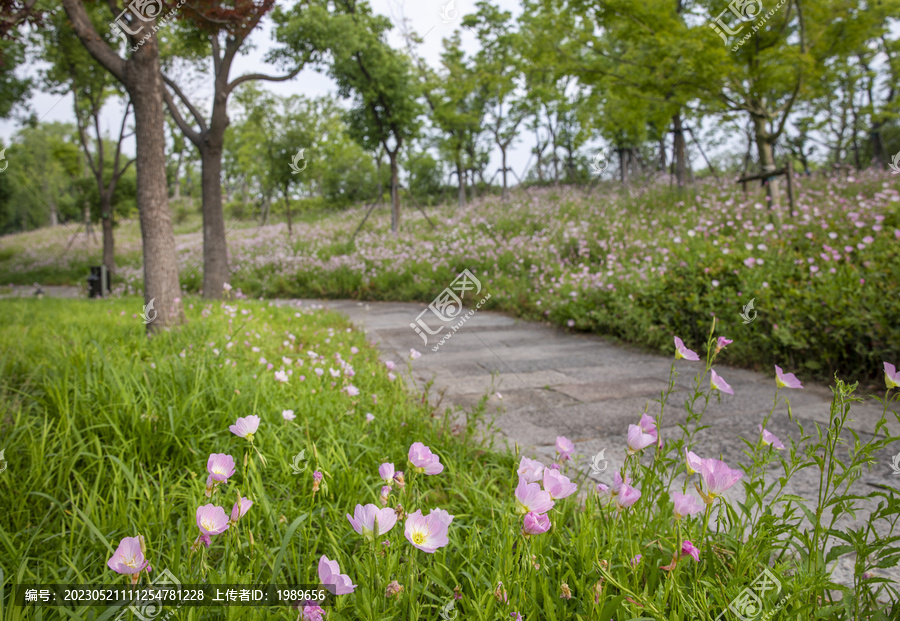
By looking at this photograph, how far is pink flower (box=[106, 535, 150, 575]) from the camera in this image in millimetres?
804

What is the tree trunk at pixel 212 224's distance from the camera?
7.46m

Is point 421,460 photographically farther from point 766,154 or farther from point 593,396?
point 766,154

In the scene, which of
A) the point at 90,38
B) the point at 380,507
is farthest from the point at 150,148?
the point at 380,507

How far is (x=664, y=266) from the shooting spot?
17.0 ft

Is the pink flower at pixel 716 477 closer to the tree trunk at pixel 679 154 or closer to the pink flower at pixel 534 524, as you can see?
the pink flower at pixel 534 524

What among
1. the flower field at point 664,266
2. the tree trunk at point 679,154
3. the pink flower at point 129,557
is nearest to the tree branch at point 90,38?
the pink flower at point 129,557

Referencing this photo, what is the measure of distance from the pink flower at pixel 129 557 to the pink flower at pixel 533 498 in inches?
25.6

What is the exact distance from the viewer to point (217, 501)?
1489 millimetres

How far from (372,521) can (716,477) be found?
2.14 feet

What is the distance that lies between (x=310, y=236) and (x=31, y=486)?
1237cm

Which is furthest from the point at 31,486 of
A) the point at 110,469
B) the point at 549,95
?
the point at 549,95

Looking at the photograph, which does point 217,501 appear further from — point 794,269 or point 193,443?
point 794,269

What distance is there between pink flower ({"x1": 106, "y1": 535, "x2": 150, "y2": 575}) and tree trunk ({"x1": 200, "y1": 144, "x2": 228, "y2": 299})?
7.37 metres

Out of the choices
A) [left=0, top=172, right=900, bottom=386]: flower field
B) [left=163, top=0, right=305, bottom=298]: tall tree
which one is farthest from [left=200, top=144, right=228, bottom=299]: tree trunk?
[left=0, top=172, right=900, bottom=386]: flower field
